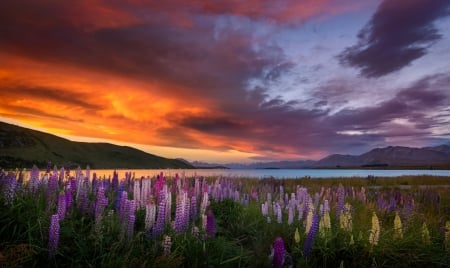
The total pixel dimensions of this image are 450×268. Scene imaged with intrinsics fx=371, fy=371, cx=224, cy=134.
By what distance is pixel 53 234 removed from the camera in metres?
5.32

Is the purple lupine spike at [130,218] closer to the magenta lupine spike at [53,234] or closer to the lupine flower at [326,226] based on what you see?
the magenta lupine spike at [53,234]

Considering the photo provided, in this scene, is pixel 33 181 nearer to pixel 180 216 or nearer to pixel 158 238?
pixel 158 238

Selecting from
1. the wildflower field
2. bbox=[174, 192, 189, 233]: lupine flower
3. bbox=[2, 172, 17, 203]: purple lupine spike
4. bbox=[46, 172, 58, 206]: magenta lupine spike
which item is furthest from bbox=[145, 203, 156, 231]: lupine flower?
bbox=[2, 172, 17, 203]: purple lupine spike

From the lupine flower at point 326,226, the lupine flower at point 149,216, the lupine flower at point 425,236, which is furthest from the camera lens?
the lupine flower at point 425,236

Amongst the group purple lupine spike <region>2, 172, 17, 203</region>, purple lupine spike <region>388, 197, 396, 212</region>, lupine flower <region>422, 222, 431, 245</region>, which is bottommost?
lupine flower <region>422, 222, 431, 245</region>

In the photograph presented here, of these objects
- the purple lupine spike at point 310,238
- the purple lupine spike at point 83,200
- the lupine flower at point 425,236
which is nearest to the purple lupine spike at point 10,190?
the purple lupine spike at point 83,200

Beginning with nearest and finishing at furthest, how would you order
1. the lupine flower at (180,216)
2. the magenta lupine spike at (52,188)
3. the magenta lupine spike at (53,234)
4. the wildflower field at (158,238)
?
1. the magenta lupine spike at (53,234)
2. the wildflower field at (158,238)
3. the lupine flower at (180,216)
4. the magenta lupine spike at (52,188)

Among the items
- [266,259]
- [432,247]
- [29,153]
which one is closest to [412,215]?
[432,247]

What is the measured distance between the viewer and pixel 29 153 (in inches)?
7574

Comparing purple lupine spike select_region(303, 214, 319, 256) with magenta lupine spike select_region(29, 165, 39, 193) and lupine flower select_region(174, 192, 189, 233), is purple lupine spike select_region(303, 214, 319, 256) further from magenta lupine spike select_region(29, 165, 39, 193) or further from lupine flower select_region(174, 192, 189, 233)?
magenta lupine spike select_region(29, 165, 39, 193)

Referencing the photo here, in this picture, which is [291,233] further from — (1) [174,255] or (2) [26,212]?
(2) [26,212]

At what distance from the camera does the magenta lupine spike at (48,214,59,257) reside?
17.4ft

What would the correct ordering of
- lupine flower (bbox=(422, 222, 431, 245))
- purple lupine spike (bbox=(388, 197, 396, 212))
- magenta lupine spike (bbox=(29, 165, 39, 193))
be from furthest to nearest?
purple lupine spike (bbox=(388, 197, 396, 212)) → lupine flower (bbox=(422, 222, 431, 245)) → magenta lupine spike (bbox=(29, 165, 39, 193))

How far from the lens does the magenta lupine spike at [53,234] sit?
5.31m
